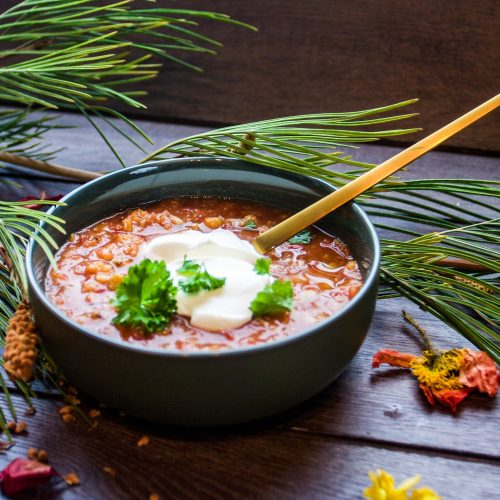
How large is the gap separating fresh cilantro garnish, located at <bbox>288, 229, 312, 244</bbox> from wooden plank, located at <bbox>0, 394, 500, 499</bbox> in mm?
304

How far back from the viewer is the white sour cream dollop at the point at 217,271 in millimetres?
998

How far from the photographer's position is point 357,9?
5.96 ft

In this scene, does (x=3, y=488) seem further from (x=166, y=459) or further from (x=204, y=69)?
(x=204, y=69)

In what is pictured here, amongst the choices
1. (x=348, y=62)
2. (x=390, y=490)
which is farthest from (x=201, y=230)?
(x=348, y=62)

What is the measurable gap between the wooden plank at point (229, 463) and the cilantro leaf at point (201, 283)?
0.19m

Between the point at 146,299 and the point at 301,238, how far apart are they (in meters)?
0.31

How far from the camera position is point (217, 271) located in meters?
1.06

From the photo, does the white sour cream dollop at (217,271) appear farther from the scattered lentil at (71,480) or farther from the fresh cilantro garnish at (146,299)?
the scattered lentil at (71,480)

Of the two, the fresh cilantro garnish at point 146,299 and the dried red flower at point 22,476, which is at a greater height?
the fresh cilantro garnish at point 146,299

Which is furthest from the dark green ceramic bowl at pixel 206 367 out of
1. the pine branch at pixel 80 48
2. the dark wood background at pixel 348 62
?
the dark wood background at pixel 348 62

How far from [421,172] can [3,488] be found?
1130 mm

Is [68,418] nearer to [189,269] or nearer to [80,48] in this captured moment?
[189,269]

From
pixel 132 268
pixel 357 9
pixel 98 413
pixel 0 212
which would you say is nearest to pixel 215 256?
pixel 132 268

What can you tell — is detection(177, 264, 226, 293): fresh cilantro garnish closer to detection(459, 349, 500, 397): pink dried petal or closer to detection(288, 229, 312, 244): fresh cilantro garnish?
detection(288, 229, 312, 244): fresh cilantro garnish
